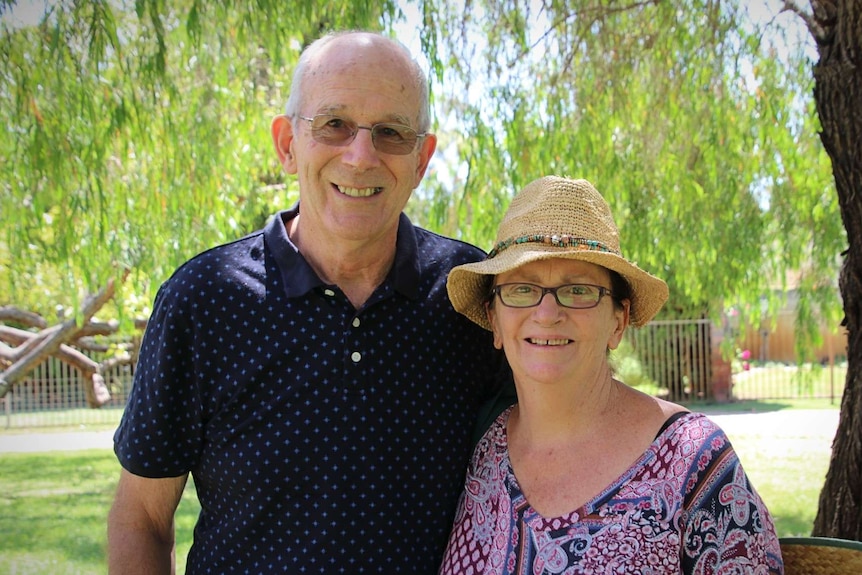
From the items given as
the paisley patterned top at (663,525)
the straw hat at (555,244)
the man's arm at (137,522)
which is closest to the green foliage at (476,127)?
the straw hat at (555,244)

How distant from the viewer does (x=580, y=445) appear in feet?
6.98

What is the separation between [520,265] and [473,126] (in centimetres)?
396

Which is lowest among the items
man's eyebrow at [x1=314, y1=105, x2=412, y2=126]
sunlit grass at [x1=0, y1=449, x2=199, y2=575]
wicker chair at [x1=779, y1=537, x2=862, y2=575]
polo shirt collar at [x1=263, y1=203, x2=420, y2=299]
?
sunlit grass at [x1=0, y1=449, x2=199, y2=575]

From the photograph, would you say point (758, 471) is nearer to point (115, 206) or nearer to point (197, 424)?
point (115, 206)

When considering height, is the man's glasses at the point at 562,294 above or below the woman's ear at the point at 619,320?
above

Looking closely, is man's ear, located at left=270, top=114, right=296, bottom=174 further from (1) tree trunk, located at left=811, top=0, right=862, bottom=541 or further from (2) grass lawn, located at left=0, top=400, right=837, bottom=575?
(2) grass lawn, located at left=0, top=400, right=837, bottom=575

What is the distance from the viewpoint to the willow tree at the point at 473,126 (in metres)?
4.90

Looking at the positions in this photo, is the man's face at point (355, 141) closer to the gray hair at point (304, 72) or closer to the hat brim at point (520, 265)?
the gray hair at point (304, 72)

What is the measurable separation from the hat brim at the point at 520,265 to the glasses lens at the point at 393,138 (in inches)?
13.6

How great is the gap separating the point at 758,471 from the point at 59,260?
8.29m

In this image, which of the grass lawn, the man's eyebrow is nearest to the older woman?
the man's eyebrow

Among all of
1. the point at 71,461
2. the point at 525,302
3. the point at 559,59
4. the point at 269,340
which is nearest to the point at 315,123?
the point at 269,340

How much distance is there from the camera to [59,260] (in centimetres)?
573

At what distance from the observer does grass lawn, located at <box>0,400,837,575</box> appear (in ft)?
26.3
